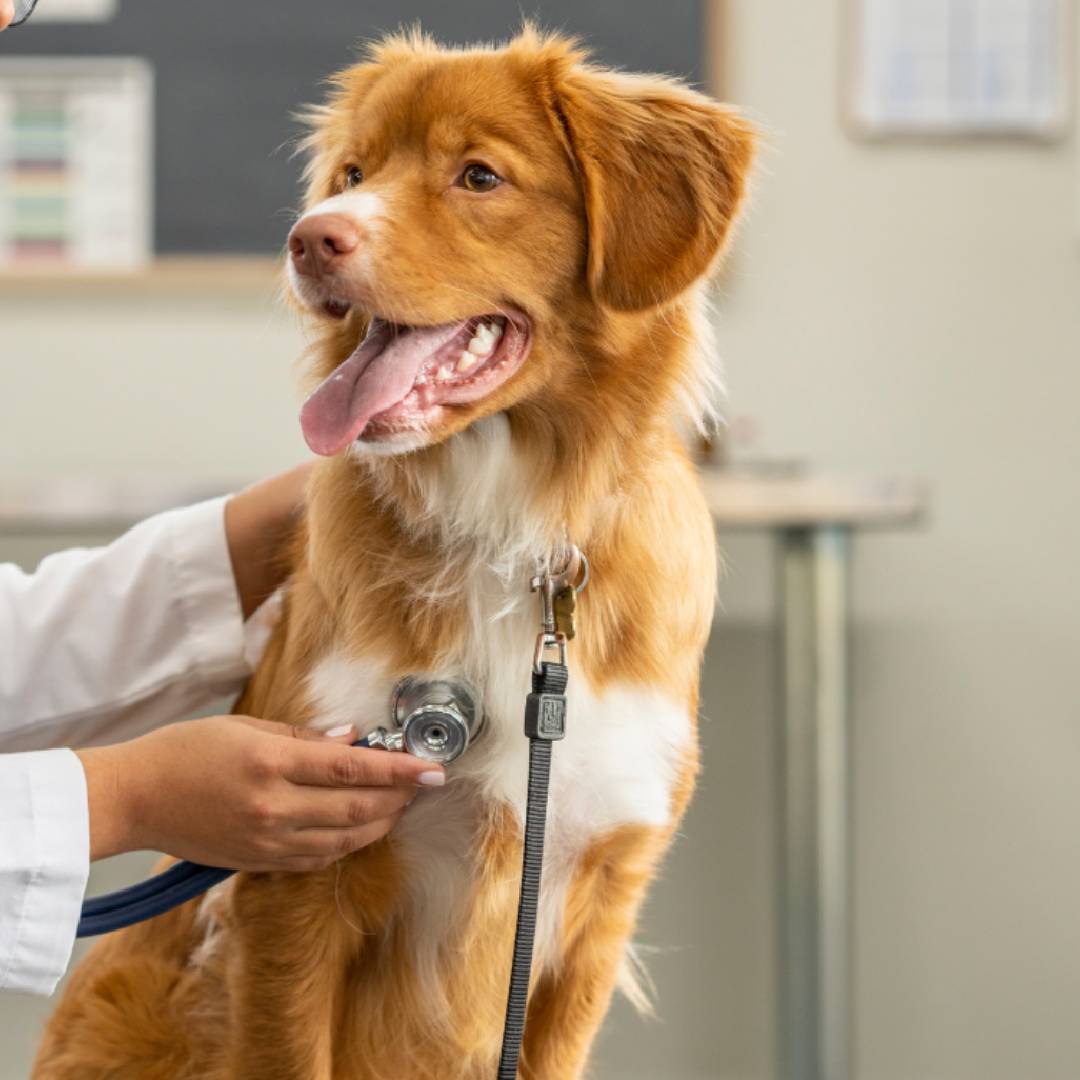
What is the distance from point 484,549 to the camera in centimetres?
121

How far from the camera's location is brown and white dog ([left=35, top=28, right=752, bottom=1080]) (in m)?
1.16

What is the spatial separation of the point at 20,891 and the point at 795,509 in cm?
138

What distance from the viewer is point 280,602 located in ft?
4.27

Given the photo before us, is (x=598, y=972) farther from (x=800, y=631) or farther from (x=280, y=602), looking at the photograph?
(x=800, y=631)

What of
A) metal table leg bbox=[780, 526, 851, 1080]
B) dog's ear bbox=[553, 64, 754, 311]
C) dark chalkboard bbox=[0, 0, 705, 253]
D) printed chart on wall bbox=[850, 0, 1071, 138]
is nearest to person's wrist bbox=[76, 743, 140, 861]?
dog's ear bbox=[553, 64, 754, 311]

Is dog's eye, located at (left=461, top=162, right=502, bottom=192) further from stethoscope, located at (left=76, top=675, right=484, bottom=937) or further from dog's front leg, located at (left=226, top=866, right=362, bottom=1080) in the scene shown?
dog's front leg, located at (left=226, top=866, right=362, bottom=1080)

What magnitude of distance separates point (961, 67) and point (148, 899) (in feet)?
6.88

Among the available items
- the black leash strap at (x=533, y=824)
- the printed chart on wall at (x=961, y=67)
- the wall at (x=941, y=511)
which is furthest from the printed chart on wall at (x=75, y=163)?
the black leash strap at (x=533, y=824)

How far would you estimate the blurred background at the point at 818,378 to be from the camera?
2506mm

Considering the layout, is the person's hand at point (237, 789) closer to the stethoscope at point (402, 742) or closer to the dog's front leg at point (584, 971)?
the stethoscope at point (402, 742)

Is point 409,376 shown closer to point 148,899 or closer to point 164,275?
point 148,899

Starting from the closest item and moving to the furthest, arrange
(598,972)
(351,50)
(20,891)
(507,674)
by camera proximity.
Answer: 1. (20,891)
2. (507,674)
3. (598,972)
4. (351,50)

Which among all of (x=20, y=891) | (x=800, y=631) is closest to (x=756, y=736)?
(x=800, y=631)

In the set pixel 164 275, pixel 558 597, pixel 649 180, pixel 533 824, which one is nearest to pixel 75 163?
pixel 164 275
